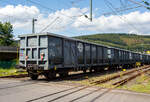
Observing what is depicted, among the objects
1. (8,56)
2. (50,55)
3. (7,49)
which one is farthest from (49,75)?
(8,56)

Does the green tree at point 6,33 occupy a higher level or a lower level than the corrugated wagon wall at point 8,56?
higher

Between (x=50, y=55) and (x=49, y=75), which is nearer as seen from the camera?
(x=50, y=55)

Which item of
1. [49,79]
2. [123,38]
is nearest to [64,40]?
[49,79]

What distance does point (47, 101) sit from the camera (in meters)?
6.09

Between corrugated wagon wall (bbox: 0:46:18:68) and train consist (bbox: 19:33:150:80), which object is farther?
corrugated wagon wall (bbox: 0:46:18:68)

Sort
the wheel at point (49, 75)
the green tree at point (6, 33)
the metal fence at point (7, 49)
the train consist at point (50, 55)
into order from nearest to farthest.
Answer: the train consist at point (50, 55) → the wheel at point (49, 75) → the metal fence at point (7, 49) → the green tree at point (6, 33)

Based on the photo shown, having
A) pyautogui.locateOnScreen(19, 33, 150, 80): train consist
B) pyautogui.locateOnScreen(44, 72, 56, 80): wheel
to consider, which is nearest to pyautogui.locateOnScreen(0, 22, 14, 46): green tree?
pyautogui.locateOnScreen(19, 33, 150, 80): train consist

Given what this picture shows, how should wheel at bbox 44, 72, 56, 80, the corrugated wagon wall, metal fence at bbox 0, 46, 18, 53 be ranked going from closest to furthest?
wheel at bbox 44, 72, 56, 80 < the corrugated wagon wall < metal fence at bbox 0, 46, 18, 53

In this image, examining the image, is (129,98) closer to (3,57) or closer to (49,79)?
(49,79)

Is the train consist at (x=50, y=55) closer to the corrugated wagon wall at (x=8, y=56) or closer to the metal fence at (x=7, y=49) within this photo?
the corrugated wagon wall at (x=8, y=56)

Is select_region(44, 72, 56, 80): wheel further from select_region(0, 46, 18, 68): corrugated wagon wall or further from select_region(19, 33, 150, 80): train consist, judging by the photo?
select_region(0, 46, 18, 68): corrugated wagon wall

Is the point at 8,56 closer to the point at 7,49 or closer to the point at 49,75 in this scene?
the point at 7,49

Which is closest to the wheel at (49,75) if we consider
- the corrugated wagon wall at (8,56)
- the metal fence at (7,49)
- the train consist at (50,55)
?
the train consist at (50,55)

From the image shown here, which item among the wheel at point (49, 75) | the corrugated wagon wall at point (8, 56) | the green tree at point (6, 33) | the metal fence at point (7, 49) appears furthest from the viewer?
the green tree at point (6, 33)
